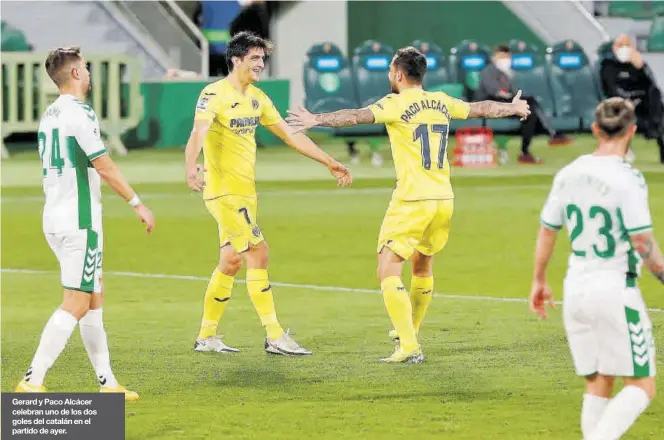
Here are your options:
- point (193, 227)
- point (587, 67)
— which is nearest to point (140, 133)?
point (587, 67)

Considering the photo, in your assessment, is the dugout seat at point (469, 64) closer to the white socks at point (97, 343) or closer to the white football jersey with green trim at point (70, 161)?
the white socks at point (97, 343)

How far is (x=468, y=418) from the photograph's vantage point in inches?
303

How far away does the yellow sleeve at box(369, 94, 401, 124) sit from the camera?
9.09 metres

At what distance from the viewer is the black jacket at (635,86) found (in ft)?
76.2

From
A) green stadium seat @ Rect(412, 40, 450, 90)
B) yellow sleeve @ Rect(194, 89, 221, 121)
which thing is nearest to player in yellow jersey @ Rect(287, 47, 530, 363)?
yellow sleeve @ Rect(194, 89, 221, 121)

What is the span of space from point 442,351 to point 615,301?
3.47 metres

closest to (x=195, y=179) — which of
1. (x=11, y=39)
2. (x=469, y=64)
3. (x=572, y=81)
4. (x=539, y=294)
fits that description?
(x=539, y=294)

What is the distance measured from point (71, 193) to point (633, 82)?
16.8 metres

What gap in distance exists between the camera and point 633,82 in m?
23.4

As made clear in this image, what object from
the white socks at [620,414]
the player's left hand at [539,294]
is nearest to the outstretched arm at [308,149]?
the player's left hand at [539,294]

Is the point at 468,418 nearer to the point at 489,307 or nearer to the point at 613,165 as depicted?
the point at 613,165

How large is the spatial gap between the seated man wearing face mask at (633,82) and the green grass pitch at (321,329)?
3.91 meters

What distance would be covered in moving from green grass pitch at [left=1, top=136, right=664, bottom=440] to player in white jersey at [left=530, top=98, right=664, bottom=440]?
1032 millimetres

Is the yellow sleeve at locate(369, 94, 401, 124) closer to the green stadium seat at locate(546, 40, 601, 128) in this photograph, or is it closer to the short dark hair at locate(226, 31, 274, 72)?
the short dark hair at locate(226, 31, 274, 72)
